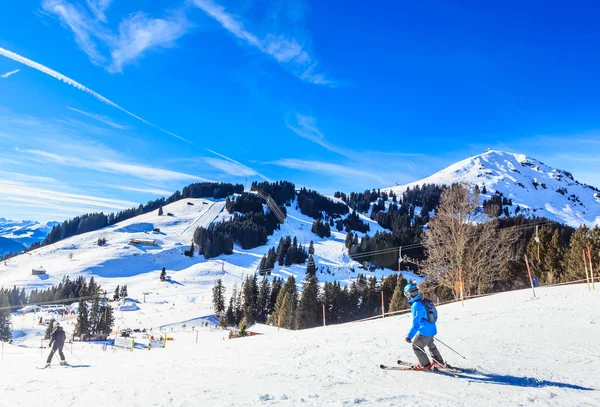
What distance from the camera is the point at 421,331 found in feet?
26.4

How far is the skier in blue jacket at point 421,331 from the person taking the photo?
8.01 meters

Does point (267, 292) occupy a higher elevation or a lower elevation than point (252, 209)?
lower

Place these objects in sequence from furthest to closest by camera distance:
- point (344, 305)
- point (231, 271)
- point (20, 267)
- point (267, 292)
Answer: point (20, 267) → point (231, 271) → point (267, 292) → point (344, 305)

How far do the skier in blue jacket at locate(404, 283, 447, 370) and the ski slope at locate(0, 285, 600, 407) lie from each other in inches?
15.2

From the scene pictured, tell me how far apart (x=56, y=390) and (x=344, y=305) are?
71.7 metres

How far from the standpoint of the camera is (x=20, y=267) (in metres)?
141

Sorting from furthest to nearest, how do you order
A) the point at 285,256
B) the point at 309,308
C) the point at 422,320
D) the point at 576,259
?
the point at 285,256 → the point at 309,308 → the point at 576,259 → the point at 422,320

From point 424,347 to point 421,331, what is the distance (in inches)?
18.3

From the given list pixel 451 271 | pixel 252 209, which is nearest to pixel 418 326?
pixel 451 271

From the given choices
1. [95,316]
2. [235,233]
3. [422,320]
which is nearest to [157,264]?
[235,233]

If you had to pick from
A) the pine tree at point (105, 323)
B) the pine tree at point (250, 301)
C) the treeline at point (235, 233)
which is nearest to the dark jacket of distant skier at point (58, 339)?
the pine tree at point (105, 323)

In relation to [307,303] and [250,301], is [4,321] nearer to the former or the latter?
[250,301]

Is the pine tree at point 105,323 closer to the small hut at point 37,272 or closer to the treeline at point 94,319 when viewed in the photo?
the treeline at point 94,319

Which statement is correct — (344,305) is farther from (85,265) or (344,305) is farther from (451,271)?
(85,265)
